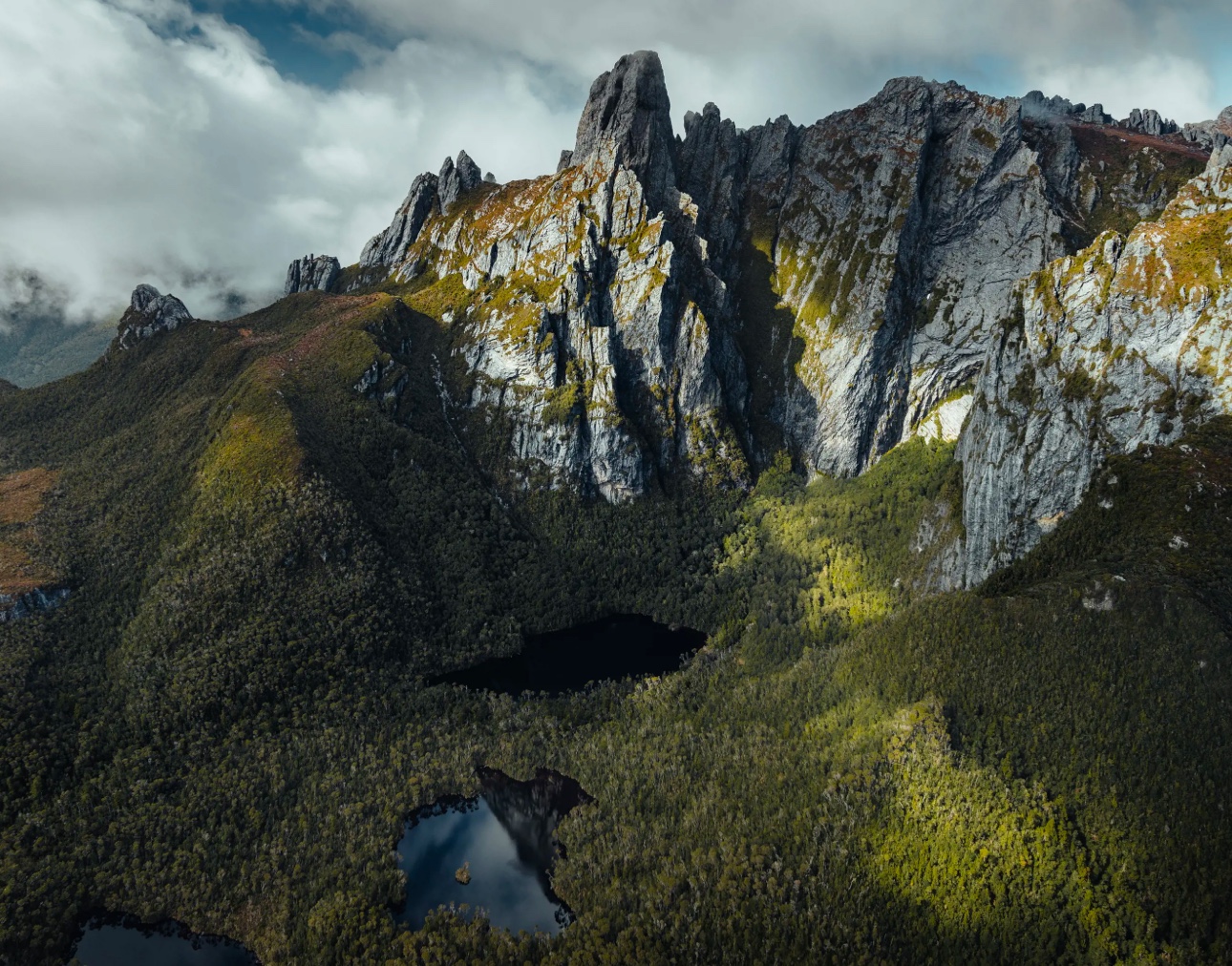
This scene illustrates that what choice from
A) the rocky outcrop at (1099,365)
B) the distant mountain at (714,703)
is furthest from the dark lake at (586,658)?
the rocky outcrop at (1099,365)

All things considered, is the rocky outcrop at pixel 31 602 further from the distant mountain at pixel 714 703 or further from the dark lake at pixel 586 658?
the dark lake at pixel 586 658

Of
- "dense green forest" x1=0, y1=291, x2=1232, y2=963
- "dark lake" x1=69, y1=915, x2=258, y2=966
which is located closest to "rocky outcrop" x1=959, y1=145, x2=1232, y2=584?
"dense green forest" x1=0, y1=291, x2=1232, y2=963

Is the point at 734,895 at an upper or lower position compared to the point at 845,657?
lower

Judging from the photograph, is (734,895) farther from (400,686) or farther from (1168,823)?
(400,686)

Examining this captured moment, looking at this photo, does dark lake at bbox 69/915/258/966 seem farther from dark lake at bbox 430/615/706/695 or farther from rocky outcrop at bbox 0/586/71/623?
rocky outcrop at bbox 0/586/71/623

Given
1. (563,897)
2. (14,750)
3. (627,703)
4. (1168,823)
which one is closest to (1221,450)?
(1168,823)

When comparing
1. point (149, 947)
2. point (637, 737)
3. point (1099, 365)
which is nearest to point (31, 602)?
point (149, 947)
